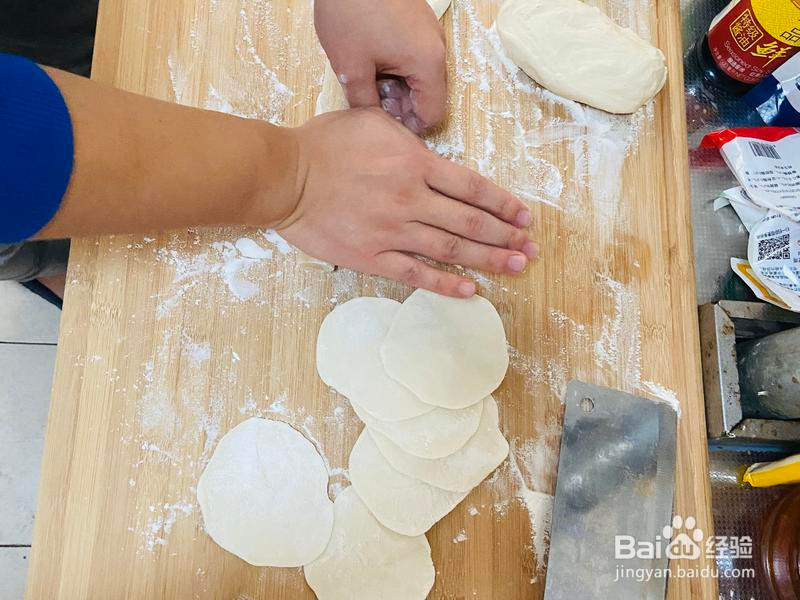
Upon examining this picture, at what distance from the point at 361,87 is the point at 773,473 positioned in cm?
84

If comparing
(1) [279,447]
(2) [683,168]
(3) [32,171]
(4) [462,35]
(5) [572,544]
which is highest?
(4) [462,35]

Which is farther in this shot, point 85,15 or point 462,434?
point 85,15

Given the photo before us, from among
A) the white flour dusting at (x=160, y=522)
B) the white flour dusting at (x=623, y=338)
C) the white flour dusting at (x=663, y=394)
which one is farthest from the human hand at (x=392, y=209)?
the white flour dusting at (x=160, y=522)

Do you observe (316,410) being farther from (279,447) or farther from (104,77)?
(104,77)

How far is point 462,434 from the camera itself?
813 millimetres

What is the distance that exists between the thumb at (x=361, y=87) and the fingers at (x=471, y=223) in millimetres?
170

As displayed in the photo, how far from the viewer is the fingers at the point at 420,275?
2.77 ft

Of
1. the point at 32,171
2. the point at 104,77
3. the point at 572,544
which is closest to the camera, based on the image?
the point at 32,171

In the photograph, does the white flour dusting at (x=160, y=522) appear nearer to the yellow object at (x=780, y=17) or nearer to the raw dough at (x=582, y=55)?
the raw dough at (x=582, y=55)

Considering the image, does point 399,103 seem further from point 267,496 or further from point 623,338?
point 267,496

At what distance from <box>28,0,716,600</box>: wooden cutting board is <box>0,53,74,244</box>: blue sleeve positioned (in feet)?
0.82

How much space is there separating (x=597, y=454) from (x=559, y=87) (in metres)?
0.56

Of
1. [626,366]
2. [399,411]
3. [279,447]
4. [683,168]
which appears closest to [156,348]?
[279,447]

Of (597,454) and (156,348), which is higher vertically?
(156,348)
